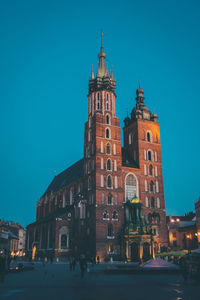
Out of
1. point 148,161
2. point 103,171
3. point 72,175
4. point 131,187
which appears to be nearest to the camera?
point 103,171

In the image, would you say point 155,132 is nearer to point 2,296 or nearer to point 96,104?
point 96,104

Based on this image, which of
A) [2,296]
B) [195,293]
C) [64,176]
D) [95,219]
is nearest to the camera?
[2,296]

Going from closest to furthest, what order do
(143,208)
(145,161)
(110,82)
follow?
(143,208) → (145,161) → (110,82)

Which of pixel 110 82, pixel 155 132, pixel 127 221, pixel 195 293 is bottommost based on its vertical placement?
pixel 195 293

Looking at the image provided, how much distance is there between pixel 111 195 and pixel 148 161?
40.4 ft

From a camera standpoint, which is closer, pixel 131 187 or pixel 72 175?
pixel 131 187

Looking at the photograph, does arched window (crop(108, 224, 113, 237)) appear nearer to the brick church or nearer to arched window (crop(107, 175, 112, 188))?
the brick church

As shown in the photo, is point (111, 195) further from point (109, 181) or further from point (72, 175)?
point (72, 175)

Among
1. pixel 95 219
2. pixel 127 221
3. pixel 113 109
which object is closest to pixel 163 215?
pixel 127 221

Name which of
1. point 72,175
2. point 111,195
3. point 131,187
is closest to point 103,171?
point 111,195

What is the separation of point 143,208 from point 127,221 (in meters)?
5.56

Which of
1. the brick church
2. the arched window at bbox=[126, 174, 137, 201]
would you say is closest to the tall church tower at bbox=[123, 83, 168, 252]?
the brick church

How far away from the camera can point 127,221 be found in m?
54.6

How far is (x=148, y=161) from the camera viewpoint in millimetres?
62906
